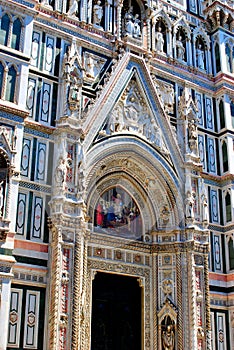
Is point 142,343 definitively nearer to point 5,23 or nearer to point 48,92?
point 48,92

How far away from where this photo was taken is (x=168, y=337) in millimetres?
16219

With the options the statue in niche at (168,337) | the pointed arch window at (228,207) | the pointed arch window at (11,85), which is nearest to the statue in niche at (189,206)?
the pointed arch window at (228,207)

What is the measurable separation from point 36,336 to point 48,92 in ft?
22.5

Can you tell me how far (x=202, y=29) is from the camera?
2136 cm

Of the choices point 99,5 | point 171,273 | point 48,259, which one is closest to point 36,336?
point 48,259

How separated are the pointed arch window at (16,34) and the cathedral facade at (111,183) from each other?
36mm

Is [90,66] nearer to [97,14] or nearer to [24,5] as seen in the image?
[97,14]

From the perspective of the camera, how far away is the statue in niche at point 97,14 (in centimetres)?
1834

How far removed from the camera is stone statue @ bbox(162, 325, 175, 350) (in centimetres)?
1612

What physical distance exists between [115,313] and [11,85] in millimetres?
7159

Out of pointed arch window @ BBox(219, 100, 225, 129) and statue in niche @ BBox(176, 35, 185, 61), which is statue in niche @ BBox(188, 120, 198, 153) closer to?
pointed arch window @ BBox(219, 100, 225, 129)

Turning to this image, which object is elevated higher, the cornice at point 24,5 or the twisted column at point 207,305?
the cornice at point 24,5

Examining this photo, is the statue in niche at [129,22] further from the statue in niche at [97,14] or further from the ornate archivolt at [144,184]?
the ornate archivolt at [144,184]

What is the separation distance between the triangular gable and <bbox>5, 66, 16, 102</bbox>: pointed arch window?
2.92 m
